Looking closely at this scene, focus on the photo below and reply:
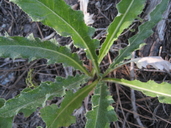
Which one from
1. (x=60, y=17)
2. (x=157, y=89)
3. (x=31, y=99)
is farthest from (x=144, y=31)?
(x=31, y=99)

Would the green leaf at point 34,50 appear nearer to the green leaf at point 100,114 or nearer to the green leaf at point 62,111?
the green leaf at point 62,111

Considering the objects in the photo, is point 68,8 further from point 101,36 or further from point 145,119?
point 145,119

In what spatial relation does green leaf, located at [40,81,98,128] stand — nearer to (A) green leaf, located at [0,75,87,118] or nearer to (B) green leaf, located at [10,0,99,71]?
(A) green leaf, located at [0,75,87,118]

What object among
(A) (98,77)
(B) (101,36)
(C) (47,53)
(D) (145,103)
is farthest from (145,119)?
(C) (47,53)

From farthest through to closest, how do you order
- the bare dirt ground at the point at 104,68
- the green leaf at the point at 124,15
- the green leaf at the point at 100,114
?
the bare dirt ground at the point at 104,68, the green leaf at the point at 124,15, the green leaf at the point at 100,114

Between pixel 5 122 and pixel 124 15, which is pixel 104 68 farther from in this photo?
pixel 5 122

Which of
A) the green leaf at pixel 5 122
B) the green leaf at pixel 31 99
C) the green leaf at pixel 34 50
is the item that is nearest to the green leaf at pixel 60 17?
the green leaf at pixel 34 50
